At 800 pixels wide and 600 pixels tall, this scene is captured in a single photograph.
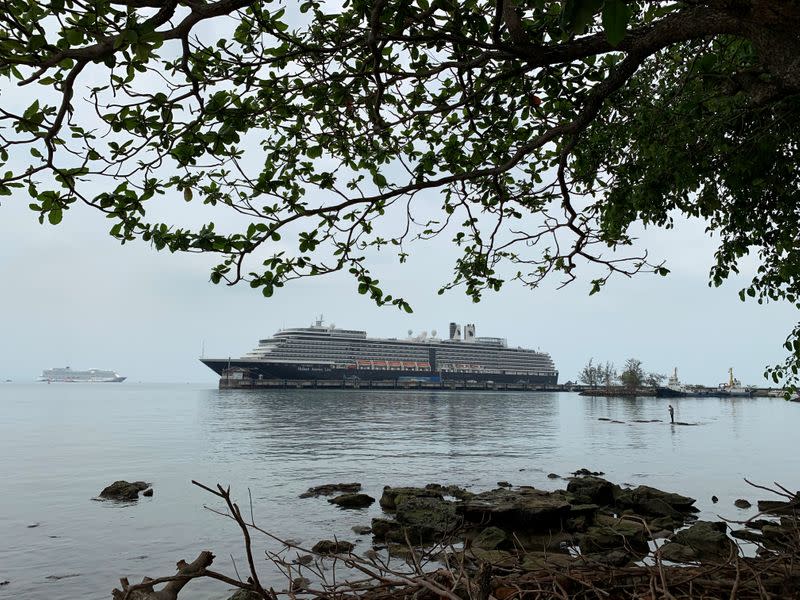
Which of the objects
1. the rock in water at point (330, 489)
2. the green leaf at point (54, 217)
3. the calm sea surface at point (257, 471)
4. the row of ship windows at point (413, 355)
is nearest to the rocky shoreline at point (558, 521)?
the calm sea surface at point (257, 471)

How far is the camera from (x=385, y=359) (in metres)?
113

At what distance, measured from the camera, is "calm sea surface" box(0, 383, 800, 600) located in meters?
10.4

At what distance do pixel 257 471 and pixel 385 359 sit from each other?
307 ft

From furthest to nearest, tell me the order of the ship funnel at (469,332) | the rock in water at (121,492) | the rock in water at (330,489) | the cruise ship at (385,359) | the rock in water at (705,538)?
the ship funnel at (469,332) → the cruise ship at (385,359) → the rock in water at (330,489) → the rock in water at (121,492) → the rock in water at (705,538)

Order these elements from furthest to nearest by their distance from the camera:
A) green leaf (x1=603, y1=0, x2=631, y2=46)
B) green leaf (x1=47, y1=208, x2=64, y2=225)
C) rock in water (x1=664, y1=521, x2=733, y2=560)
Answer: rock in water (x1=664, y1=521, x2=733, y2=560) < green leaf (x1=47, y1=208, x2=64, y2=225) < green leaf (x1=603, y1=0, x2=631, y2=46)

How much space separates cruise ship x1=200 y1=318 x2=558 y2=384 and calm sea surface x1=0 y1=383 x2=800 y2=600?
63324mm

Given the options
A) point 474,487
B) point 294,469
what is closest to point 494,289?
point 474,487

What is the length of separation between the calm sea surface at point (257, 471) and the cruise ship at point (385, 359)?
2493 inches

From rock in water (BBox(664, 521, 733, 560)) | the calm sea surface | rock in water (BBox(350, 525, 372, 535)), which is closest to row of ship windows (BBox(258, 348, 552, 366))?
the calm sea surface

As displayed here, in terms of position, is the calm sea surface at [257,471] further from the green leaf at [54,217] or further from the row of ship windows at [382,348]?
the row of ship windows at [382,348]

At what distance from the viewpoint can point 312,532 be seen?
457 inches

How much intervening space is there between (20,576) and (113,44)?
32.5 ft

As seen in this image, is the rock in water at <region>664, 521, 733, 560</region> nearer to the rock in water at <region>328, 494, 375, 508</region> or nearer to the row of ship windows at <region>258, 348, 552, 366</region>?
the rock in water at <region>328, 494, 375, 508</region>

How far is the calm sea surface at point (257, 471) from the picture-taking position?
1041cm
